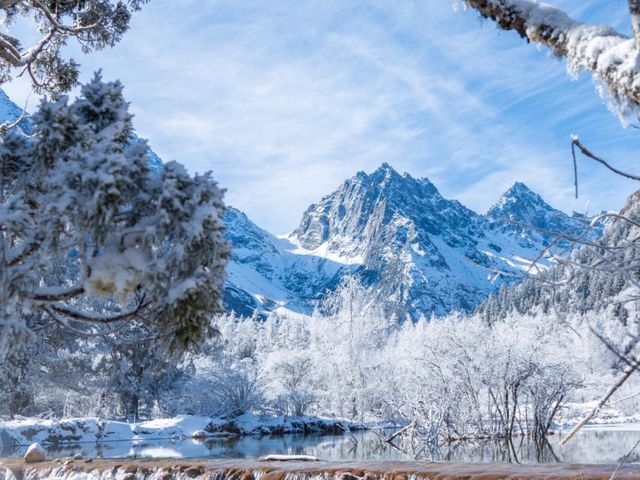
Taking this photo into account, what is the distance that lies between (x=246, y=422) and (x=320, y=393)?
27.4 feet

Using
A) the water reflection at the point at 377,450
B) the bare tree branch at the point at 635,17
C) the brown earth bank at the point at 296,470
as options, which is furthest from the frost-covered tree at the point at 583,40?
the water reflection at the point at 377,450

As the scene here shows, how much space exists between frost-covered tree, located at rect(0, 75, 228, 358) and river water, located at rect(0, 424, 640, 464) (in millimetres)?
10523

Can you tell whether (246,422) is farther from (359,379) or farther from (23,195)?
(23,195)

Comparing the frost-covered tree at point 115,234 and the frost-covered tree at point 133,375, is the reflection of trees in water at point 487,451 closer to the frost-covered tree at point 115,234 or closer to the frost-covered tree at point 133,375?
the frost-covered tree at point 115,234

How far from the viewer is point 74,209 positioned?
12.0 ft

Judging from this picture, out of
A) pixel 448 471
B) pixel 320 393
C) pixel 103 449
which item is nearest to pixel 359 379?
pixel 320 393

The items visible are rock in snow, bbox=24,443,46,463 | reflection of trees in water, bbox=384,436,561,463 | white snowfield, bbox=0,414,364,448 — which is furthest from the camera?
white snowfield, bbox=0,414,364,448

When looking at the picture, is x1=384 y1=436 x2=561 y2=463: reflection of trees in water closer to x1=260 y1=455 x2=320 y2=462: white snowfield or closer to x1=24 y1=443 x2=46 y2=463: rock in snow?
x1=260 y1=455 x2=320 y2=462: white snowfield

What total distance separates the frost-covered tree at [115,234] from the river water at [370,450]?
10.5 metres

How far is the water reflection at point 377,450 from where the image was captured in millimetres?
14219

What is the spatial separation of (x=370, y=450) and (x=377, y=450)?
0.22 meters

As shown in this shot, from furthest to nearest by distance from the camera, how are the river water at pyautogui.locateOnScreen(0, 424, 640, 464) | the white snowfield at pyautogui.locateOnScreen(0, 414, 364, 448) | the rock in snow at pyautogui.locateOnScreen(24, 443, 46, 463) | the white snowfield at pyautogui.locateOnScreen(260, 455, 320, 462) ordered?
the white snowfield at pyautogui.locateOnScreen(0, 414, 364, 448) → the river water at pyautogui.locateOnScreen(0, 424, 640, 464) → the rock in snow at pyautogui.locateOnScreen(24, 443, 46, 463) → the white snowfield at pyautogui.locateOnScreen(260, 455, 320, 462)

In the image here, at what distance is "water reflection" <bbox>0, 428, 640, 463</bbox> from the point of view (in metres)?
14.2

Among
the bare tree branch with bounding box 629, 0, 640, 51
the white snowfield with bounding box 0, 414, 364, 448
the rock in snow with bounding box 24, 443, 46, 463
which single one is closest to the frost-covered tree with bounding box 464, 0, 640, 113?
the bare tree branch with bounding box 629, 0, 640, 51
